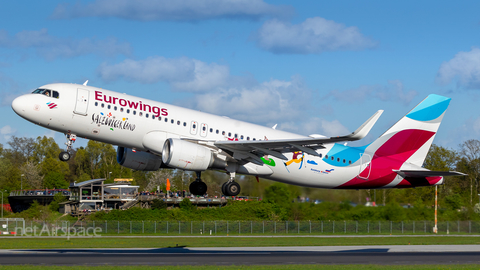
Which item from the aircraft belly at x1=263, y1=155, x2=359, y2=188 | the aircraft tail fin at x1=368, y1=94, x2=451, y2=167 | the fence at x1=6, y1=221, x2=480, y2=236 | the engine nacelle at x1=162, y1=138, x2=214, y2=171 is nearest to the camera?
the engine nacelle at x1=162, y1=138, x2=214, y2=171

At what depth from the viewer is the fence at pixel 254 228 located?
5319 centimetres

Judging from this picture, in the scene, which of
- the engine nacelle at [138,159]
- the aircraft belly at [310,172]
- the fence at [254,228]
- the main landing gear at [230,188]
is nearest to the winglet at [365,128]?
the aircraft belly at [310,172]

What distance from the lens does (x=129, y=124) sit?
3178 cm

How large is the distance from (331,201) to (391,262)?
8693 millimetres

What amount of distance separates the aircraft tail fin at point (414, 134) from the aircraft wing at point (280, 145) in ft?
28.0

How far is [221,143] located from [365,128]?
847cm

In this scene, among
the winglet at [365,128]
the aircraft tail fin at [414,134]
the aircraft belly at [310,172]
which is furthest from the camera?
the aircraft tail fin at [414,134]

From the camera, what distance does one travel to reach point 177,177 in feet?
301

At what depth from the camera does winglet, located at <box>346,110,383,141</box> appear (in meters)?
28.8

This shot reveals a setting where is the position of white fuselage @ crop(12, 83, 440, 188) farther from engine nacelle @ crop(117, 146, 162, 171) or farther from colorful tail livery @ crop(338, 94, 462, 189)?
colorful tail livery @ crop(338, 94, 462, 189)

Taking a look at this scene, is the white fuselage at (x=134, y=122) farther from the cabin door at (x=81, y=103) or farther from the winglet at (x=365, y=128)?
the winglet at (x=365, y=128)

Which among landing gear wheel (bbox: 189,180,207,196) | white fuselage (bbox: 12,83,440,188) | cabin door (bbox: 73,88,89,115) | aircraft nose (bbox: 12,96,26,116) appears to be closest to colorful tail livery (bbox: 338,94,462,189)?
white fuselage (bbox: 12,83,440,188)

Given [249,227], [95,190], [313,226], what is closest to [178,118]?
[313,226]

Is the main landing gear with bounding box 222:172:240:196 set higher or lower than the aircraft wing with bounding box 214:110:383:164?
lower
